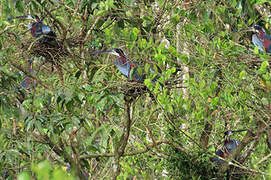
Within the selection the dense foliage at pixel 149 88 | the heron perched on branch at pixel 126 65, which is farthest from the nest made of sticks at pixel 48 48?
the heron perched on branch at pixel 126 65

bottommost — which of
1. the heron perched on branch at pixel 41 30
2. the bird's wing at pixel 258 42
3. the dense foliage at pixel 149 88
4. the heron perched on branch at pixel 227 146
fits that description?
the heron perched on branch at pixel 227 146

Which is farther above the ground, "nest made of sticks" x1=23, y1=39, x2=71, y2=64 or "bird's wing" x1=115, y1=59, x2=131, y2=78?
"nest made of sticks" x1=23, y1=39, x2=71, y2=64

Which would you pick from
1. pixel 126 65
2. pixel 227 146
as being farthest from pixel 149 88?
pixel 227 146

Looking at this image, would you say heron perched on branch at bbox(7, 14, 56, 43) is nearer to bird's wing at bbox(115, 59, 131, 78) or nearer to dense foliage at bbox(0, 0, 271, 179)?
dense foliage at bbox(0, 0, 271, 179)

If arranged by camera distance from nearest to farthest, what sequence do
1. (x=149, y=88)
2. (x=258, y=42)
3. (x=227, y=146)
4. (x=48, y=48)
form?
(x=149, y=88) < (x=48, y=48) < (x=258, y=42) < (x=227, y=146)

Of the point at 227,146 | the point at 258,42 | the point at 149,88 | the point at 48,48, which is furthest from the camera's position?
the point at 227,146

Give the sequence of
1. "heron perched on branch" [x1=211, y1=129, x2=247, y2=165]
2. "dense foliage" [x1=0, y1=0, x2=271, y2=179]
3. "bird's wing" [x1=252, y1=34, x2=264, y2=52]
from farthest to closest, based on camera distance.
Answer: "heron perched on branch" [x1=211, y1=129, x2=247, y2=165]
"bird's wing" [x1=252, y1=34, x2=264, y2=52]
"dense foliage" [x1=0, y1=0, x2=271, y2=179]

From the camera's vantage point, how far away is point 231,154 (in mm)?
2486

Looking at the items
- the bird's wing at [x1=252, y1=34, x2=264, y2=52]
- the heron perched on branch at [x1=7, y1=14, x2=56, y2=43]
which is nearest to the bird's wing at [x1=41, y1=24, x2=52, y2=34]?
the heron perched on branch at [x1=7, y1=14, x2=56, y2=43]

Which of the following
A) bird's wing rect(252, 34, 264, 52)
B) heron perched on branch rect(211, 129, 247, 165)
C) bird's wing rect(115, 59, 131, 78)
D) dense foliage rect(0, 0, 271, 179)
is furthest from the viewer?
heron perched on branch rect(211, 129, 247, 165)

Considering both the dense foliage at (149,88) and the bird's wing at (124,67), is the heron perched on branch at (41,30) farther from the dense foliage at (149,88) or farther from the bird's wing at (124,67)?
the bird's wing at (124,67)

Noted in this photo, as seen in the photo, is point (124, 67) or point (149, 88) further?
point (124, 67)

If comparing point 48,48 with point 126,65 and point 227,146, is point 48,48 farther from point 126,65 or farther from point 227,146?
point 227,146

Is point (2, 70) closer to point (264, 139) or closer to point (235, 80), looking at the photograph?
point (235, 80)
